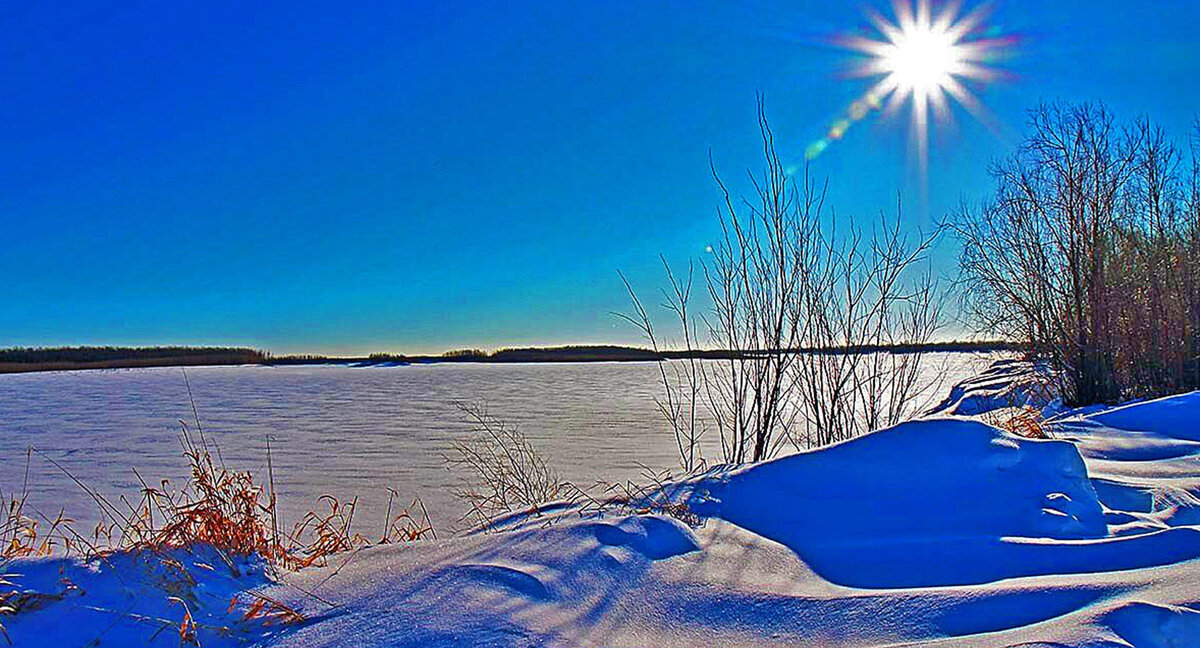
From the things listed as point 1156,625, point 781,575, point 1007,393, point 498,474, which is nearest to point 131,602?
point 781,575

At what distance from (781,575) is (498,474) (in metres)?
2.93

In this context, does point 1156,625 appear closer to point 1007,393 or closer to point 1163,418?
point 1163,418

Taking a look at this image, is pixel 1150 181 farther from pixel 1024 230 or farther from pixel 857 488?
pixel 857 488

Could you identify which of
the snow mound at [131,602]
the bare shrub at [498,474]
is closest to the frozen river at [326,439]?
the bare shrub at [498,474]

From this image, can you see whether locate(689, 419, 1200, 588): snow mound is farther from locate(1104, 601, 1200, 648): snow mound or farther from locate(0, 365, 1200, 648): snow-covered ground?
locate(1104, 601, 1200, 648): snow mound

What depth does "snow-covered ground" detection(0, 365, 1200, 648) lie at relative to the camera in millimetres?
1352

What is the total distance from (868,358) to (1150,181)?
6433mm

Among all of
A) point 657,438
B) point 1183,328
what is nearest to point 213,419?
point 657,438

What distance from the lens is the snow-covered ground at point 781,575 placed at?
135cm

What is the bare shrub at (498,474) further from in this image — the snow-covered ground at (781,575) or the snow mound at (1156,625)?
the snow mound at (1156,625)

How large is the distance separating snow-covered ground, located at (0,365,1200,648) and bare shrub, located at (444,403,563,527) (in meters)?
0.92

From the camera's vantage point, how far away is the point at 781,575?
1710mm

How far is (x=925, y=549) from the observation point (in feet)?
5.94

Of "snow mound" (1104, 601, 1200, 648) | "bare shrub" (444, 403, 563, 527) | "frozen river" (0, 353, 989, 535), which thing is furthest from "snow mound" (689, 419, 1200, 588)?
"frozen river" (0, 353, 989, 535)
